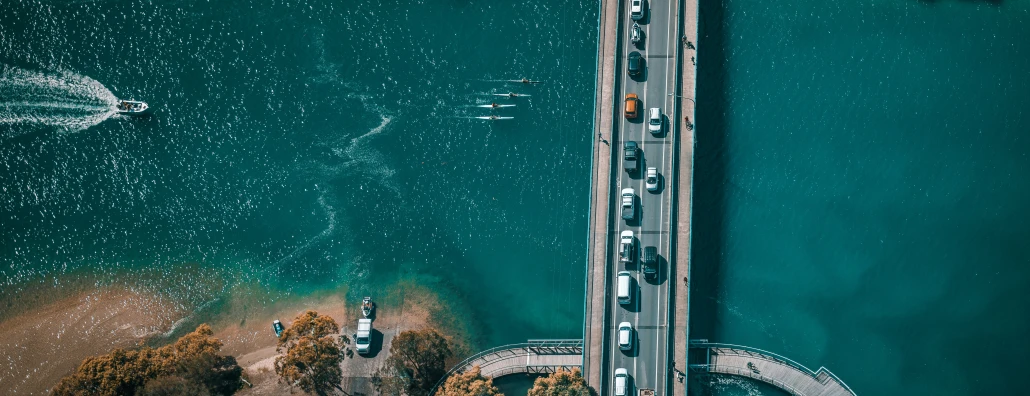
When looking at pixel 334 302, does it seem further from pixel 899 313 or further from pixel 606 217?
pixel 899 313

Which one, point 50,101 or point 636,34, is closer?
point 636,34

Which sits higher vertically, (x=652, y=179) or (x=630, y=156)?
(x=630, y=156)

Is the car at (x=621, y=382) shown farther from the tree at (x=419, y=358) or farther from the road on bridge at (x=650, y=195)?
the tree at (x=419, y=358)

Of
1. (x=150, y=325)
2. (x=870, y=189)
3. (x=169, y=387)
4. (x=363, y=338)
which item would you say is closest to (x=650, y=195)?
(x=870, y=189)

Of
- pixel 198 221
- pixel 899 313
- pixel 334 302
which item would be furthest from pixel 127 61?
pixel 899 313

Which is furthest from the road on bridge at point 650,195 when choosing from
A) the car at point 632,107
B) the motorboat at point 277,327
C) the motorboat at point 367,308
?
the motorboat at point 277,327

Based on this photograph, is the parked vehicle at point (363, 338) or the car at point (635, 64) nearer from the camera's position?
the car at point (635, 64)

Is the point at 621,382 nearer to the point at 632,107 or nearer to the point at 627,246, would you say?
the point at 627,246
